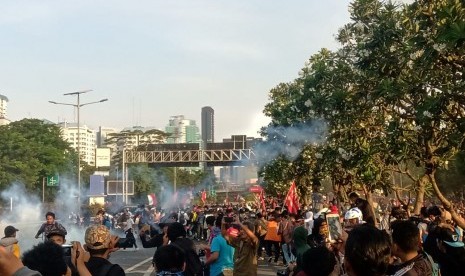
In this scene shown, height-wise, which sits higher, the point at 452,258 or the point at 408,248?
the point at 408,248

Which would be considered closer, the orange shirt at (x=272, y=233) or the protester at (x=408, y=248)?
the protester at (x=408, y=248)

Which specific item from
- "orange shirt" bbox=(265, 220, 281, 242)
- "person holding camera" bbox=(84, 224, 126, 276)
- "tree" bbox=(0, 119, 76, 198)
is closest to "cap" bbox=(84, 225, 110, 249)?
"person holding camera" bbox=(84, 224, 126, 276)

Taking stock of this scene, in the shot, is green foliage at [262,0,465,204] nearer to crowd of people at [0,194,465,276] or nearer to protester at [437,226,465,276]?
crowd of people at [0,194,465,276]

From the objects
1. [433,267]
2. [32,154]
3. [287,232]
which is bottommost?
[287,232]

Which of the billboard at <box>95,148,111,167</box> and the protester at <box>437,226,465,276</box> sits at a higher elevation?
the billboard at <box>95,148,111,167</box>

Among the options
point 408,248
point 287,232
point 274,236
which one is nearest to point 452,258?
point 408,248

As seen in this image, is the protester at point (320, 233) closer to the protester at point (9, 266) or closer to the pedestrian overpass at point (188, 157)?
the protester at point (9, 266)

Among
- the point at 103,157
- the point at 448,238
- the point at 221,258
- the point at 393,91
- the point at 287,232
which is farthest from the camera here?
the point at 103,157

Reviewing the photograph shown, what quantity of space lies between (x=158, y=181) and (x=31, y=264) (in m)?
102

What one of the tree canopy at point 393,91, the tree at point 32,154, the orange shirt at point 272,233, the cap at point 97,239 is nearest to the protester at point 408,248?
the cap at point 97,239

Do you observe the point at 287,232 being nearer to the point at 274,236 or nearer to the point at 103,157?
the point at 274,236

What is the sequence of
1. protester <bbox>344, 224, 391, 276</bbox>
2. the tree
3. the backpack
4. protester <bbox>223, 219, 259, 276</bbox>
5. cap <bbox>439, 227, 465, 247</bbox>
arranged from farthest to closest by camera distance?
the tree, protester <bbox>223, 219, 259, 276</bbox>, cap <bbox>439, 227, 465, 247</bbox>, the backpack, protester <bbox>344, 224, 391, 276</bbox>

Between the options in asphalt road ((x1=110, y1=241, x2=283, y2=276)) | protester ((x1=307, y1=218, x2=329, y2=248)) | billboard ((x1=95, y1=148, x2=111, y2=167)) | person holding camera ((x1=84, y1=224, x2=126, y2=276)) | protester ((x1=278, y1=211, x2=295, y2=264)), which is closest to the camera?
person holding camera ((x1=84, y1=224, x2=126, y2=276))

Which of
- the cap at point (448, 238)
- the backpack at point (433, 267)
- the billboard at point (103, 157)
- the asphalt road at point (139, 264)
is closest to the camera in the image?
the backpack at point (433, 267)
